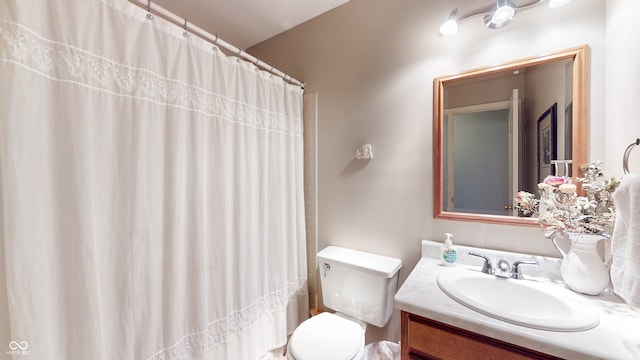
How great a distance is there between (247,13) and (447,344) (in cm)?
219

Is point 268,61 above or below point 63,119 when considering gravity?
above

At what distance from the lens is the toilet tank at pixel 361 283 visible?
4.38 feet

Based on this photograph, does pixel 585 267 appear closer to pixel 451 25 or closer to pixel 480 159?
pixel 480 159

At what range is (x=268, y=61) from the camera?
6.70 feet

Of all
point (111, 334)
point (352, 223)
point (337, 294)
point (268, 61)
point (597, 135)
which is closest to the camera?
point (111, 334)

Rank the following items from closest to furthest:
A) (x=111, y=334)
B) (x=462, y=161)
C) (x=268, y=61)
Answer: (x=111, y=334), (x=462, y=161), (x=268, y=61)

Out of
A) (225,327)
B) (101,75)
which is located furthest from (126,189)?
(225,327)

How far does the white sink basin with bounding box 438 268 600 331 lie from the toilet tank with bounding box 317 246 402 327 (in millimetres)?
346

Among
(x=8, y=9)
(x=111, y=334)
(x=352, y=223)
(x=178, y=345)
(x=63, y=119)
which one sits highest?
(x=8, y=9)

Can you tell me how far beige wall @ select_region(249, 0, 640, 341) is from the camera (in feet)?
3.22

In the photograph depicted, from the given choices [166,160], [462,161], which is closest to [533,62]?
[462,161]

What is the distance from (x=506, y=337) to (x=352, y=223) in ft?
3.23

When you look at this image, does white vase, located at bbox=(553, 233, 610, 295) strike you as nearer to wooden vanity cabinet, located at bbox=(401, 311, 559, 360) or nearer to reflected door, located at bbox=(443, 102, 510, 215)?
reflected door, located at bbox=(443, 102, 510, 215)

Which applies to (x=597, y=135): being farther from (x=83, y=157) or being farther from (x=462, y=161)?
(x=83, y=157)
